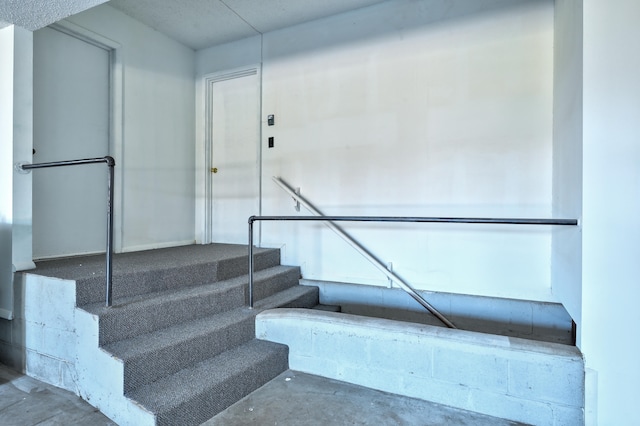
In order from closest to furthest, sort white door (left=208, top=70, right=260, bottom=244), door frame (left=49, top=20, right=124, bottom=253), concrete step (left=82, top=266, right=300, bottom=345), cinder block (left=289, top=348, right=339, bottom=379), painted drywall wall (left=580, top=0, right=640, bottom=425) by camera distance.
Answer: painted drywall wall (left=580, top=0, right=640, bottom=425), concrete step (left=82, top=266, right=300, bottom=345), cinder block (left=289, top=348, right=339, bottom=379), door frame (left=49, top=20, right=124, bottom=253), white door (left=208, top=70, right=260, bottom=244)

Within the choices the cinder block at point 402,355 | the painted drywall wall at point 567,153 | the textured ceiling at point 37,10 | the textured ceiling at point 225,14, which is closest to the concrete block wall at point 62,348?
the cinder block at point 402,355

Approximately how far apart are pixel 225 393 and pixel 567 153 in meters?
2.40

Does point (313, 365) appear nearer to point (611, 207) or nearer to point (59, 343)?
point (59, 343)

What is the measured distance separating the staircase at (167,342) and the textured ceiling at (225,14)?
2.43 metres

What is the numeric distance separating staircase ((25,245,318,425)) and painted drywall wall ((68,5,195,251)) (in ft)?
3.36

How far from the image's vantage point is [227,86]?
4262 millimetres

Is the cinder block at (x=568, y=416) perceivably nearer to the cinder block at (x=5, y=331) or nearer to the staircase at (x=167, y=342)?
the staircase at (x=167, y=342)

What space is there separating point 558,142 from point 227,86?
3.45 m

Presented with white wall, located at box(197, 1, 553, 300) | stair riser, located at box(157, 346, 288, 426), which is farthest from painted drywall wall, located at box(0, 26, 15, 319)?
white wall, located at box(197, 1, 553, 300)

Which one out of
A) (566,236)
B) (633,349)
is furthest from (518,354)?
(566,236)

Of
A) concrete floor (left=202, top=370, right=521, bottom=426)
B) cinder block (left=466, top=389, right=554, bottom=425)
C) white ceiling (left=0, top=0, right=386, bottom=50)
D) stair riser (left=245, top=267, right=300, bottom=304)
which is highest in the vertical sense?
white ceiling (left=0, top=0, right=386, bottom=50)

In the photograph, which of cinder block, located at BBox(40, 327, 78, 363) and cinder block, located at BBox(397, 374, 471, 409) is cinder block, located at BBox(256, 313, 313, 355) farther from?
cinder block, located at BBox(40, 327, 78, 363)

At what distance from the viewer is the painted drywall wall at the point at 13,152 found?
7.77 ft

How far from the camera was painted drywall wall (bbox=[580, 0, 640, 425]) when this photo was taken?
1580 mm
